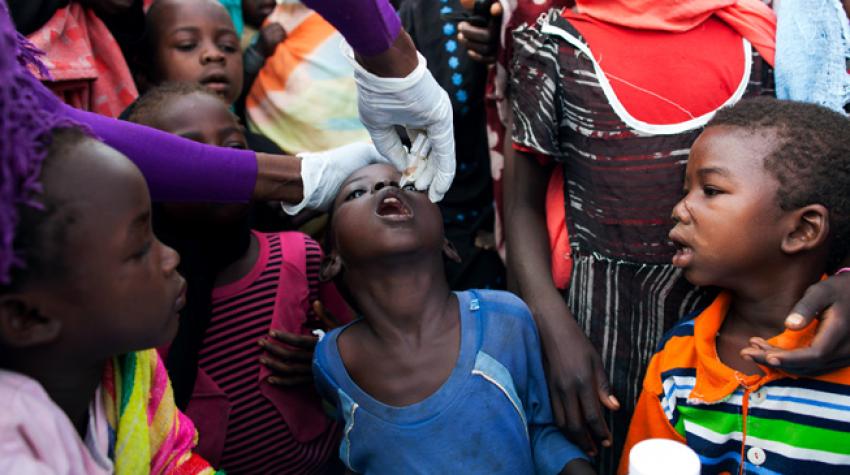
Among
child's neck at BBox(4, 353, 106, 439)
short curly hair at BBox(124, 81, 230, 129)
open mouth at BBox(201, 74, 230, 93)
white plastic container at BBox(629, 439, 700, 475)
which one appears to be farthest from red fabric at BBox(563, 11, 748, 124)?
open mouth at BBox(201, 74, 230, 93)

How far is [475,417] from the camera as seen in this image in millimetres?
1661

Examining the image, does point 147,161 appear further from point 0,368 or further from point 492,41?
point 492,41

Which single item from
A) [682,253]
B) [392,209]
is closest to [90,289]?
[392,209]

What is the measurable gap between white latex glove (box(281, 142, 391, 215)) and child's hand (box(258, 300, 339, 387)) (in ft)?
1.15

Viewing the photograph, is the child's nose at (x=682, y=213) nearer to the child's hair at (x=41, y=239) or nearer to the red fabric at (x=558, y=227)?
the red fabric at (x=558, y=227)

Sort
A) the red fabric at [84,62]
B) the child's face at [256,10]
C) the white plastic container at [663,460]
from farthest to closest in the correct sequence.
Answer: the child's face at [256,10] < the red fabric at [84,62] < the white plastic container at [663,460]

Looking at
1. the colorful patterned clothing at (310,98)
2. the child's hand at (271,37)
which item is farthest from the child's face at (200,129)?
the child's hand at (271,37)

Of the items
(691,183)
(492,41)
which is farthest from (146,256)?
(492,41)

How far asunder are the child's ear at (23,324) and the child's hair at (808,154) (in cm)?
139

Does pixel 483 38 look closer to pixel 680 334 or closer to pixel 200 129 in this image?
pixel 200 129

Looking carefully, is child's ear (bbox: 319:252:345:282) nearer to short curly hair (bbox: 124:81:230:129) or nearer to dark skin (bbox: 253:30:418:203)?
dark skin (bbox: 253:30:418:203)

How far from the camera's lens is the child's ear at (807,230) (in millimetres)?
1537

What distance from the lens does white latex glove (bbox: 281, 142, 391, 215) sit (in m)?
1.93

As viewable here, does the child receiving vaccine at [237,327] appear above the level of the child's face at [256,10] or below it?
below
